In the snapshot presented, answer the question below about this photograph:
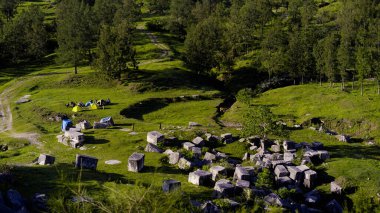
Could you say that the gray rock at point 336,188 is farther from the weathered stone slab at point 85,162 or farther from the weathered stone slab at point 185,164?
the weathered stone slab at point 85,162

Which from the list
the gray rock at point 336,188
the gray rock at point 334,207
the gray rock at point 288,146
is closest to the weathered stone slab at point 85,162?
the gray rock at point 334,207

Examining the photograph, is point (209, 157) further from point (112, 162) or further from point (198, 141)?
point (112, 162)

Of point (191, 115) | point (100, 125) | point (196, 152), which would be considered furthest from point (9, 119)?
point (196, 152)

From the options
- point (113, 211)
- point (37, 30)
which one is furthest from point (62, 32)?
point (113, 211)

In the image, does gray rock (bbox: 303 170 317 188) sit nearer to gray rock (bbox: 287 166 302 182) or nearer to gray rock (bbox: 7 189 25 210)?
gray rock (bbox: 287 166 302 182)

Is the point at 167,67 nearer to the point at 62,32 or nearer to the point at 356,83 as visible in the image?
the point at 62,32

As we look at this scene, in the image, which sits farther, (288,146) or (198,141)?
(198,141)
